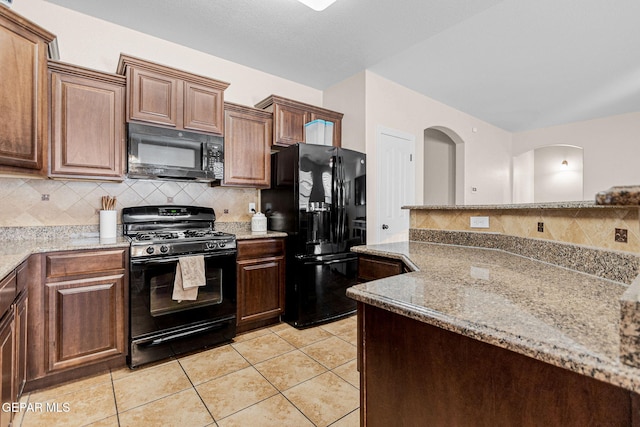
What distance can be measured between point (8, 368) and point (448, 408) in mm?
1904

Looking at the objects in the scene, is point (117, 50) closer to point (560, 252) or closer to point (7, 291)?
point (7, 291)

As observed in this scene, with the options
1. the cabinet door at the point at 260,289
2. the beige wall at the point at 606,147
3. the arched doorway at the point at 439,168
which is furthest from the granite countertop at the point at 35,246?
the beige wall at the point at 606,147

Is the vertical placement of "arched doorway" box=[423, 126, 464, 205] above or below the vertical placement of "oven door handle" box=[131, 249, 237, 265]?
above

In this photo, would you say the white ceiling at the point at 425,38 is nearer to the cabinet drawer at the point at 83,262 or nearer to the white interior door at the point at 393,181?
the white interior door at the point at 393,181

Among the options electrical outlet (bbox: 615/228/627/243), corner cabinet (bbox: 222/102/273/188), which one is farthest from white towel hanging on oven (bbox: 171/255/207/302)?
electrical outlet (bbox: 615/228/627/243)

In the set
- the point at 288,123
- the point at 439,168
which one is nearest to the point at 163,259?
the point at 288,123

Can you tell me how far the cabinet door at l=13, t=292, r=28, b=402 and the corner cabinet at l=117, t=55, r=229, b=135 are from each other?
145cm

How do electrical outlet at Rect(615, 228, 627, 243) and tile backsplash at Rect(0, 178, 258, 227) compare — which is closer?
electrical outlet at Rect(615, 228, 627, 243)

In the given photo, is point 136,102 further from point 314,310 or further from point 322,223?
point 314,310

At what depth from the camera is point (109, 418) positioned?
1662mm

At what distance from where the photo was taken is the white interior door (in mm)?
3646

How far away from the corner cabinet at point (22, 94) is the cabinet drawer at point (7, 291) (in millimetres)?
700

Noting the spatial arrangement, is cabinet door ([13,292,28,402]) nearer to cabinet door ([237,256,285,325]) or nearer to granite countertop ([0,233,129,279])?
granite countertop ([0,233,129,279])

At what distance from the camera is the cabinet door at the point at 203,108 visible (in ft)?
8.70
